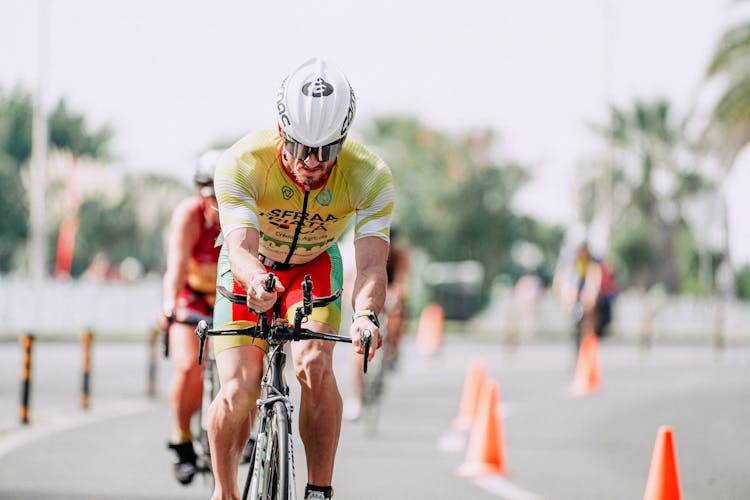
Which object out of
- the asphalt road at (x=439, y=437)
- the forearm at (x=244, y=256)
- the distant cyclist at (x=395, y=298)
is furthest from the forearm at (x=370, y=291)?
the distant cyclist at (x=395, y=298)

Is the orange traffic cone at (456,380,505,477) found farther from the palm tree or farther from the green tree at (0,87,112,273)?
the green tree at (0,87,112,273)

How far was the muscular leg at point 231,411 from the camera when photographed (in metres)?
5.82

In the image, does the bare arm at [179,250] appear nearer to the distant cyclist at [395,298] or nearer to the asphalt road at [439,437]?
the asphalt road at [439,437]

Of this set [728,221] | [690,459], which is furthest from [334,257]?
[728,221]

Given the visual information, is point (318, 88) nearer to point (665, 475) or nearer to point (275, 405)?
point (275, 405)

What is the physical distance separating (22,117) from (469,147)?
2639 centimetres

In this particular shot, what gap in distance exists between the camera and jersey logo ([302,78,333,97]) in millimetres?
5445

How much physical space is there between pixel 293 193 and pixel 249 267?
51 centimetres

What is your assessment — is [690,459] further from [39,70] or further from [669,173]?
[669,173]

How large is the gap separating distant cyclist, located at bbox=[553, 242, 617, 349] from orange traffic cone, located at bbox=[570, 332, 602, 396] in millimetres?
264

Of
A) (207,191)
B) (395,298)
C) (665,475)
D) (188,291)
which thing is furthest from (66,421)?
(665,475)

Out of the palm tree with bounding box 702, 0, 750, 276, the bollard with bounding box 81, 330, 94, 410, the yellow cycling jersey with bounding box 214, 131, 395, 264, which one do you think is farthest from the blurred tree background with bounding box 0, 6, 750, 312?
the yellow cycling jersey with bounding box 214, 131, 395, 264

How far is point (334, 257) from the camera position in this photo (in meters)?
6.40

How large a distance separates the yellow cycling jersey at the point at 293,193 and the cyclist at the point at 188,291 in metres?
2.03
